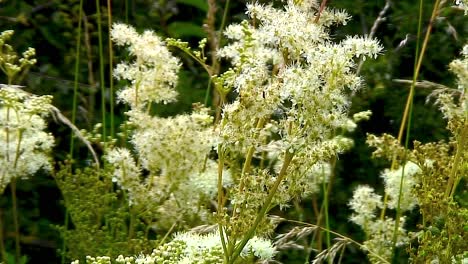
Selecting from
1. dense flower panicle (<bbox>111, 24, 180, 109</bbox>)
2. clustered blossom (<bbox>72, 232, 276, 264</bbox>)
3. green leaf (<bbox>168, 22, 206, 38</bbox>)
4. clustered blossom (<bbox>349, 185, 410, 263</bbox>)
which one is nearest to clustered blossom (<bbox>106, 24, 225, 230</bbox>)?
dense flower panicle (<bbox>111, 24, 180, 109</bbox>)

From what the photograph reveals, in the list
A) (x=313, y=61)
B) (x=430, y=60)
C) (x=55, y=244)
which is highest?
(x=430, y=60)

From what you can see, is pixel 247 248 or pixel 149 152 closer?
pixel 247 248

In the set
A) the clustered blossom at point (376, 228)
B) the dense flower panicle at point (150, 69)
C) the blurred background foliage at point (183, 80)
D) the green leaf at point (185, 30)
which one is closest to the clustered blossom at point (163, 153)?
the dense flower panicle at point (150, 69)

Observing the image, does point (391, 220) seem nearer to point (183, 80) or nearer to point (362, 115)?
point (362, 115)

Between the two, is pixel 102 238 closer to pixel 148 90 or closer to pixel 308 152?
pixel 148 90

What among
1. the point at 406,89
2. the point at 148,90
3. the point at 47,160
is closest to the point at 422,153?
the point at 148,90

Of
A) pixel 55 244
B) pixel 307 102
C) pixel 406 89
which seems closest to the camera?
pixel 307 102
